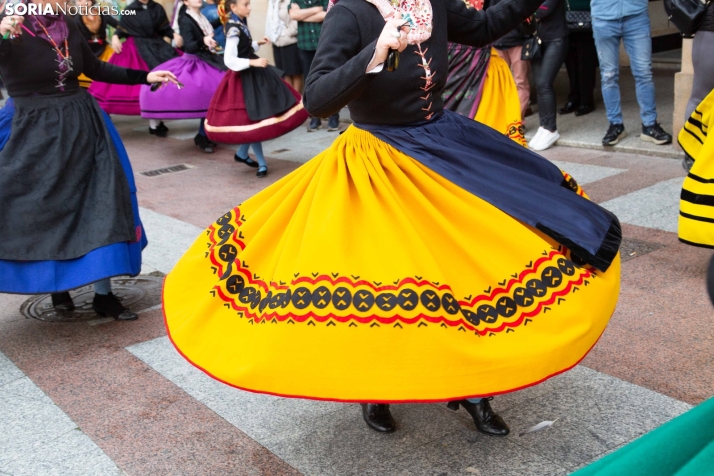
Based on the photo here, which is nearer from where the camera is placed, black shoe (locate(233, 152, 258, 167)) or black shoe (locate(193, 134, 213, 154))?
black shoe (locate(233, 152, 258, 167))

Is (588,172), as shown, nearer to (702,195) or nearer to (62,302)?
(702,195)

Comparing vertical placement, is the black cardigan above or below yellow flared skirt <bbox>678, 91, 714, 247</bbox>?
above

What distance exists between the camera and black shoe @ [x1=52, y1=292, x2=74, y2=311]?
4820 millimetres

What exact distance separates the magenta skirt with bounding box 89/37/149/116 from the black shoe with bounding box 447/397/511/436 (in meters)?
8.31

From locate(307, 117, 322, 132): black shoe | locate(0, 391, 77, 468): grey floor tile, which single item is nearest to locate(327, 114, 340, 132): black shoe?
locate(307, 117, 322, 132): black shoe

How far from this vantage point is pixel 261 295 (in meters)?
2.62

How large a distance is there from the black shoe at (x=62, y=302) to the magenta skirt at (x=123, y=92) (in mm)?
6009

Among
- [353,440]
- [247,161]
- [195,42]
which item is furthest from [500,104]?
[195,42]

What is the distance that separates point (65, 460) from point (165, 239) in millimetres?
3086

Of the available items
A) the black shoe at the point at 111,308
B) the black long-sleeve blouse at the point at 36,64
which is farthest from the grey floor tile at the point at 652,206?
the black long-sleeve blouse at the point at 36,64

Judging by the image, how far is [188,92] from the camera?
9180 millimetres

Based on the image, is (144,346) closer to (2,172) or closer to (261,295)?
(2,172)

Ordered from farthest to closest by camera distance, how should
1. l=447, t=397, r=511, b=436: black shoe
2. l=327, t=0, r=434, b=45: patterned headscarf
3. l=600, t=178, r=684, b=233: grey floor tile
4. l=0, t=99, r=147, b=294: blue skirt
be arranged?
l=600, t=178, r=684, b=233: grey floor tile
l=0, t=99, r=147, b=294: blue skirt
l=447, t=397, r=511, b=436: black shoe
l=327, t=0, r=434, b=45: patterned headscarf

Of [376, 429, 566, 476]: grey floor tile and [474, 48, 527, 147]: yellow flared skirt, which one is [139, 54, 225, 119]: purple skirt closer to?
[474, 48, 527, 147]: yellow flared skirt
